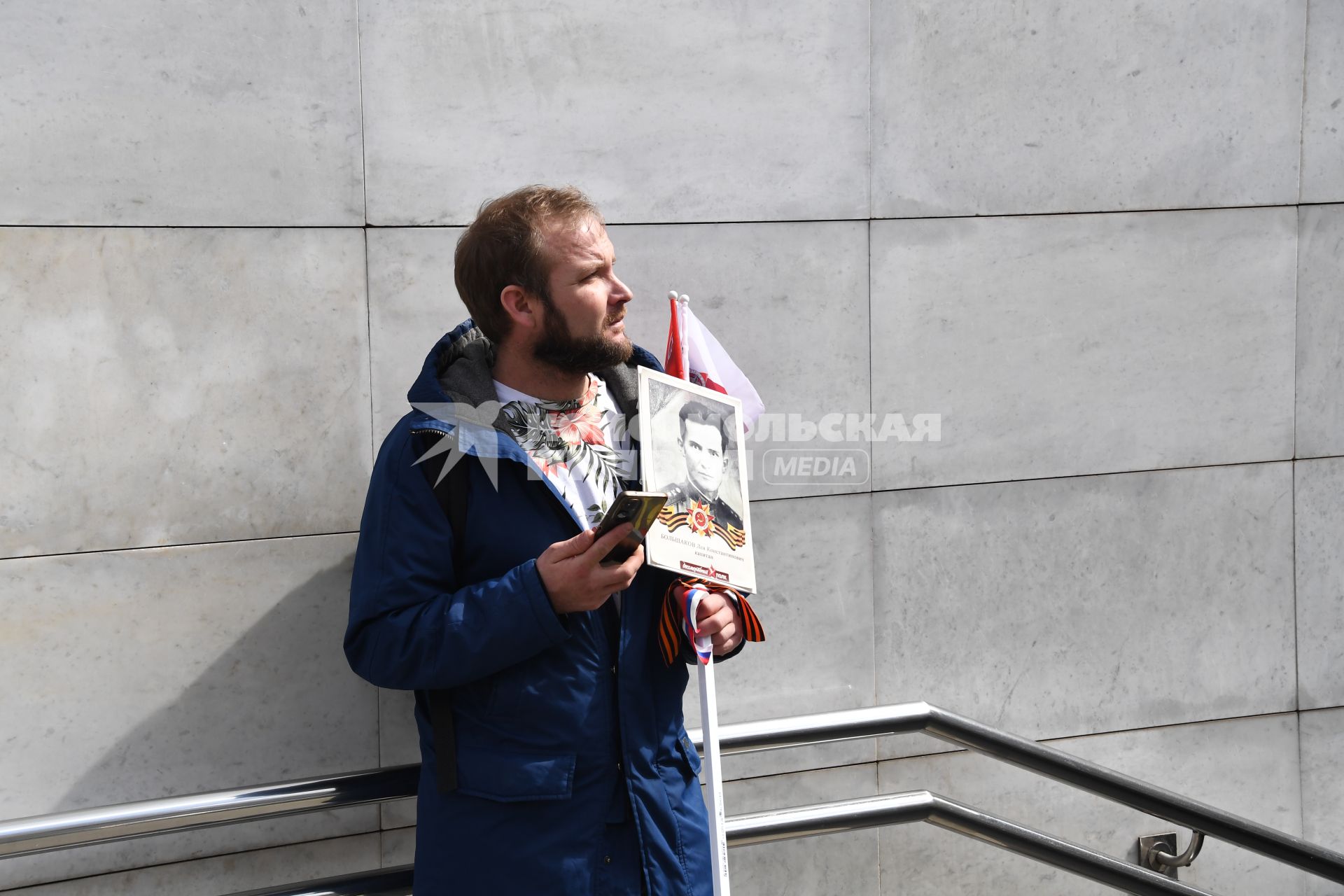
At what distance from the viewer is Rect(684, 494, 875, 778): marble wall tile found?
3.29m

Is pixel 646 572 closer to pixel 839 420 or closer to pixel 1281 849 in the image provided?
pixel 839 420

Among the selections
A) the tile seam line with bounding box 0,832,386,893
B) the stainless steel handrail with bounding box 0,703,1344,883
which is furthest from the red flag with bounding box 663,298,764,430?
the tile seam line with bounding box 0,832,386,893

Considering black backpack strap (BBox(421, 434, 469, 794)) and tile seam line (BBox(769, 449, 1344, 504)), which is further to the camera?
tile seam line (BBox(769, 449, 1344, 504))

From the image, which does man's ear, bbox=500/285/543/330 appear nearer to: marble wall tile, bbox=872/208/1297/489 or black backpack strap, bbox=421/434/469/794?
black backpack strap, bbox=421/434/469/794

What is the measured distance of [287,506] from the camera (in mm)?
2852

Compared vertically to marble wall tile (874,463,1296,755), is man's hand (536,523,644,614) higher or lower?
higher

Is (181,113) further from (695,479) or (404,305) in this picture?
(695,479)

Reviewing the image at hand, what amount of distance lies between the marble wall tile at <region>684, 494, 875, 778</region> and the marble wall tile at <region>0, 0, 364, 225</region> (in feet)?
4.98

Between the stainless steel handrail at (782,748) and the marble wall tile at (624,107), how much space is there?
1.40 meters

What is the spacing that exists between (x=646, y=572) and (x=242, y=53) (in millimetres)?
1591

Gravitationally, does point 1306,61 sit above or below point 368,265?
above

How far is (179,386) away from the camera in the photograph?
2736 millimetres

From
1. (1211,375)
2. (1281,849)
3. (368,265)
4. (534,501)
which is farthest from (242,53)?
(1281,849)

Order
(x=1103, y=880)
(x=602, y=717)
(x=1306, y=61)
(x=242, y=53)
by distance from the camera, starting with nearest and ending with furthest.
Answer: (x=602, y=717) → (x=242, y=53) → (x=1103, y=880) → (x=1306, y=61)
